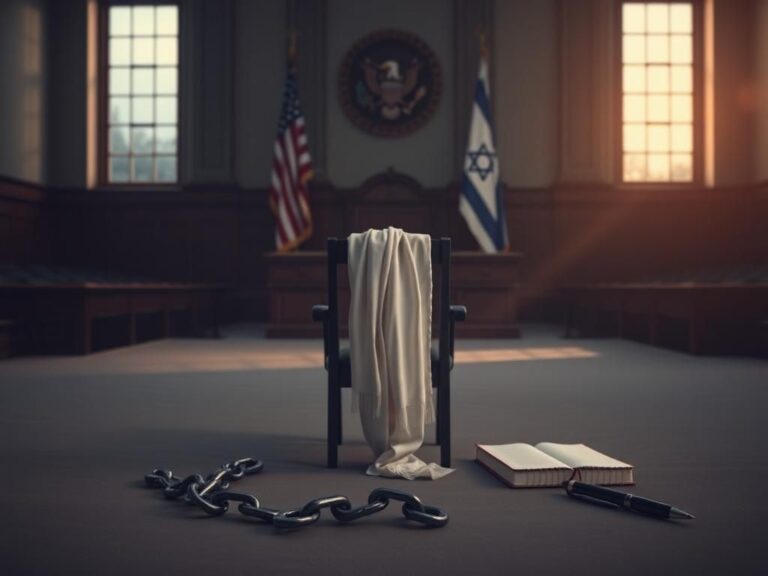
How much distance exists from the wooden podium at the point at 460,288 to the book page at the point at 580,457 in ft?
18.5

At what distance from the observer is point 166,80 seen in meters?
10.4

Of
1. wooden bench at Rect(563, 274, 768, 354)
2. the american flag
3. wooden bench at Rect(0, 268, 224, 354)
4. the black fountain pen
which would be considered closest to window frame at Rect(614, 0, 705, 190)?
wooden bench at Rect(563, 274, 768, 354)

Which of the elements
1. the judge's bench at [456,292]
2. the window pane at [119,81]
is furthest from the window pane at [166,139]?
the judge's bench at [456,292]

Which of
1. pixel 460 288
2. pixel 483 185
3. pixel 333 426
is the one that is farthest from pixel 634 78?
pixel 333 426

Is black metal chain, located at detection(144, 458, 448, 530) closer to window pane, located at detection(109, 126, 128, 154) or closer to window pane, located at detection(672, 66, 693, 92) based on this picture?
window pane, located at detection(109, 126, 128, 154)

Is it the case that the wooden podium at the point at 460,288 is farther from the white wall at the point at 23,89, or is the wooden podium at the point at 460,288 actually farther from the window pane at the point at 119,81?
the window pane at the point at 119,81

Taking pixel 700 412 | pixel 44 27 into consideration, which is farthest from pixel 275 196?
pixel 700 412

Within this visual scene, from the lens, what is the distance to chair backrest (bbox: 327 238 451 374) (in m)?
2.51

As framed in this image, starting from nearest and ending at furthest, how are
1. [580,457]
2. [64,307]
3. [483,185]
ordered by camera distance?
[580,457] → [64,307] → [483,185]

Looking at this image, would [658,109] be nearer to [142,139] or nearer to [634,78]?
[634,78]

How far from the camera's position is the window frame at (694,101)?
33.4 ft

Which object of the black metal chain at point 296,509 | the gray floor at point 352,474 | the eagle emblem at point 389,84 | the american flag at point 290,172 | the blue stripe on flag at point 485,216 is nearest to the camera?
the gray floor at point 352,474

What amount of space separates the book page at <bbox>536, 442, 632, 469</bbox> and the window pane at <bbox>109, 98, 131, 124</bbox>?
30.3 feet

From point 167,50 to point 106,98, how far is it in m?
1.03
